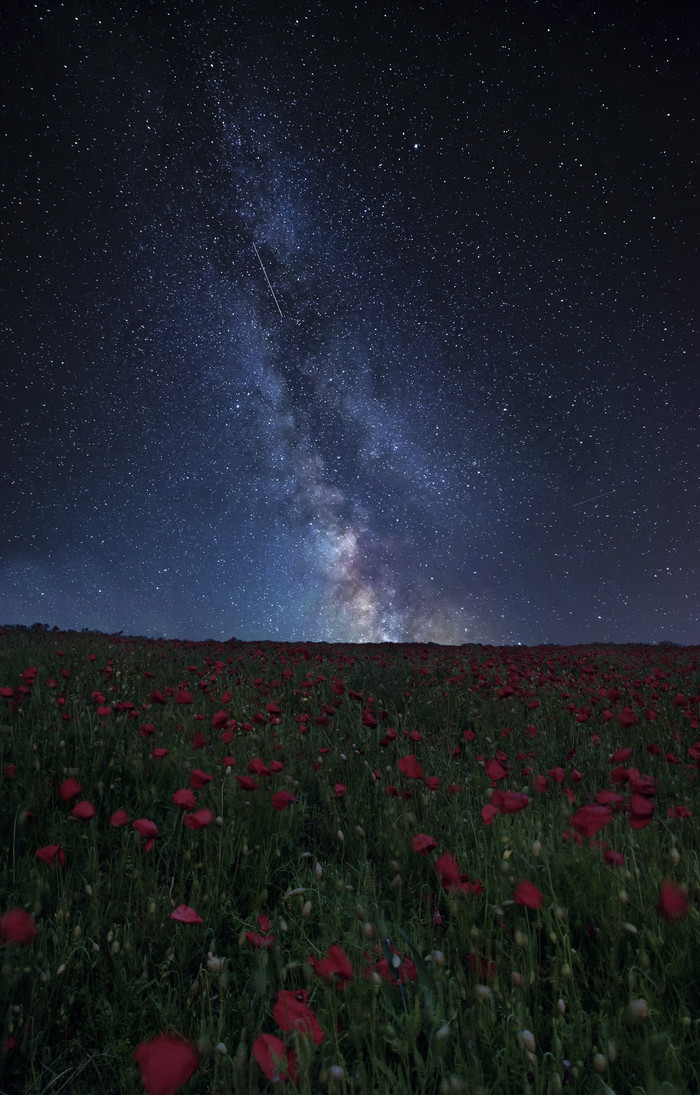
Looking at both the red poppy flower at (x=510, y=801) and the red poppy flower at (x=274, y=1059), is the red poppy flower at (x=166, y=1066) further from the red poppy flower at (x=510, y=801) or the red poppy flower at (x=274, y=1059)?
the red poppy flower at (x=510, y=801)

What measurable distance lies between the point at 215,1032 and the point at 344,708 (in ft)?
12.1

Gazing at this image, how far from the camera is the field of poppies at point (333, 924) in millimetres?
1407

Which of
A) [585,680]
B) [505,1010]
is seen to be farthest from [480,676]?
[505,1010]

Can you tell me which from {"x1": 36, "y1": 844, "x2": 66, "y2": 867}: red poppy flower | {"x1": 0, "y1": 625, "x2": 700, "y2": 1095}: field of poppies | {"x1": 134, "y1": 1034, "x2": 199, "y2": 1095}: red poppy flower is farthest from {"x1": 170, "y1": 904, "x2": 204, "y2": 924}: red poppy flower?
{"x1": 36, "y1": 844, "x2": 66, "y2": 867}: red poppy flower

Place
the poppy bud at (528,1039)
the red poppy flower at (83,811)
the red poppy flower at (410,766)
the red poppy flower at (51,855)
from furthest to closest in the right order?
the red poppy flower at (410,766)
the red poppy flower at (83,811)
the red poppy flower at (51,855)
the poppy bud at (528,1039)

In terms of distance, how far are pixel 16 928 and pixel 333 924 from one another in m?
1.03

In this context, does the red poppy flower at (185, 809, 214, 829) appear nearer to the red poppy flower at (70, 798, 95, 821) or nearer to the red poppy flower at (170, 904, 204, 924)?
the red poppy flower at (170, 904, 204, 924)

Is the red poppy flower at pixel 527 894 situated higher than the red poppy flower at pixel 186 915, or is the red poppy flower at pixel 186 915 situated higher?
the red poppy flower at pixel 527 894

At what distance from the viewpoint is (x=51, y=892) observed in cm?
224

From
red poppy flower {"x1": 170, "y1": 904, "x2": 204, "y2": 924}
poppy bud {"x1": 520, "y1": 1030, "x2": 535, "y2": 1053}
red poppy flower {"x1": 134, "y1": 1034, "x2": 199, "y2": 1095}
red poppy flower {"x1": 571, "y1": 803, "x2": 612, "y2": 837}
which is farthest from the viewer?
red poppy flower {"x1": 571, "y1": 803, "x2": 612, "y2": 837}

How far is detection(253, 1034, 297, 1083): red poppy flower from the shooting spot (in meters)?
1.24

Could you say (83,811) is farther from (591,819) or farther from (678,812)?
(678,812)

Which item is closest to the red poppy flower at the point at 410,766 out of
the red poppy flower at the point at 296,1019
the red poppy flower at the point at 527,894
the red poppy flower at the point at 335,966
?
the red poppy flower at the point at 527,894

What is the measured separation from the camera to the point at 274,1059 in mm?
1256
